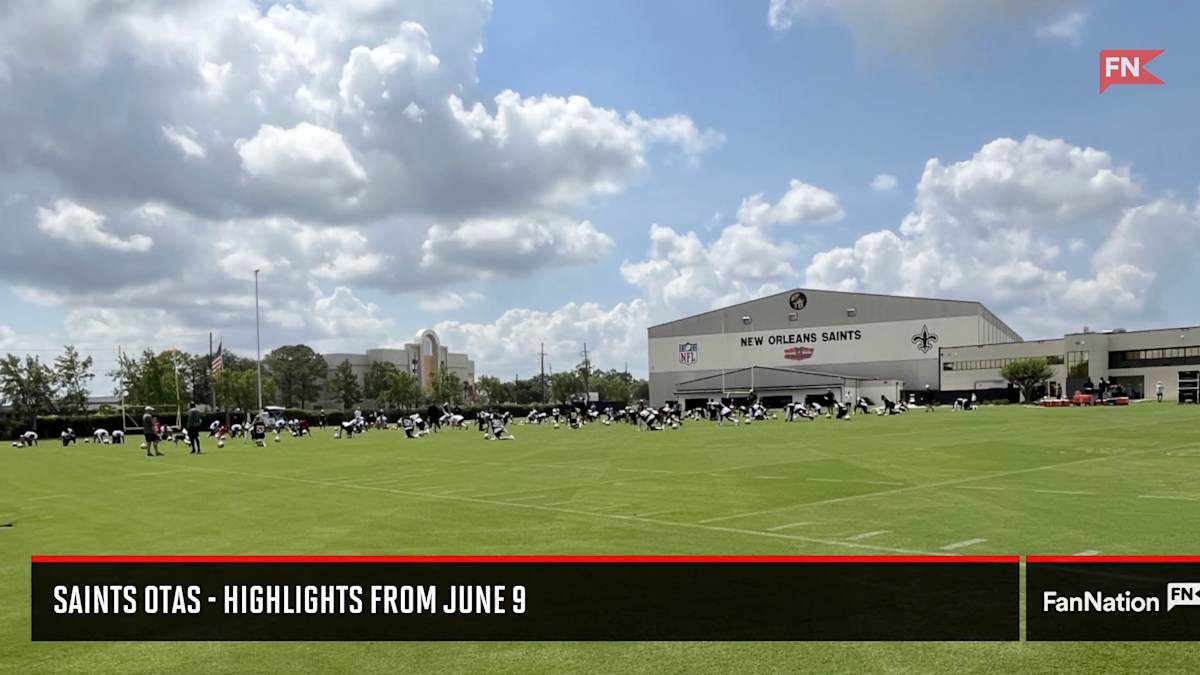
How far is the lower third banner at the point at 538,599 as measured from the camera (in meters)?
6.46

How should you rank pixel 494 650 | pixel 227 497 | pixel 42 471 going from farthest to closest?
pixel 42 471 < pixel 227 497 < pixel 494 650

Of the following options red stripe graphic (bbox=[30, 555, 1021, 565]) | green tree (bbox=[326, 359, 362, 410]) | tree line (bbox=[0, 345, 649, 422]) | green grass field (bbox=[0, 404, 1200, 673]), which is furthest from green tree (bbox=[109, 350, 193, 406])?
red stripe graphic (bbox=[30, 555, 1021, 565])

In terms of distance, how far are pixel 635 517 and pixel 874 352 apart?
89.1 metres

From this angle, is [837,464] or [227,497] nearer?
[227,497]

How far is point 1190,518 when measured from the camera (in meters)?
11.1

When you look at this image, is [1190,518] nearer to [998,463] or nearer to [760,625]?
[760,625]

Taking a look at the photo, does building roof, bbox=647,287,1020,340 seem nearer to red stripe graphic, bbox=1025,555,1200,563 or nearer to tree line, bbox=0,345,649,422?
tree line, bbox=0,345,649,422

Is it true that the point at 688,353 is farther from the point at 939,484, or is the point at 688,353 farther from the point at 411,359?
the point at 939,484

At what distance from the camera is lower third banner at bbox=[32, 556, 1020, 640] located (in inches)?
254

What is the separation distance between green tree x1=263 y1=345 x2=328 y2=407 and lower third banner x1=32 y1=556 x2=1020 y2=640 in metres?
133

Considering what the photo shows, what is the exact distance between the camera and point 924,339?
94438 mm

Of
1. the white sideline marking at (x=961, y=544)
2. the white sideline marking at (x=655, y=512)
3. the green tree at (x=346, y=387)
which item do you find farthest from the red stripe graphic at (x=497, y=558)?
the green tree at (x=346, y=387)

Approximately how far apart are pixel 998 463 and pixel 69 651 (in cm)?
1825

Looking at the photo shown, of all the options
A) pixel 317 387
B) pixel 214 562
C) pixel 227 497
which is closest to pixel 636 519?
pixel 214 562
